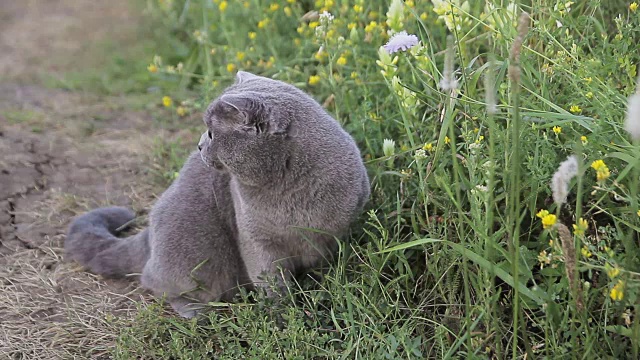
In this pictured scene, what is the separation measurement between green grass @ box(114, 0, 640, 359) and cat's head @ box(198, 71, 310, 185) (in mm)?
415

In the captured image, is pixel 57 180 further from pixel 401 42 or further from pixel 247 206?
pixel 401 42

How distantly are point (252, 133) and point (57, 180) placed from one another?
1.67 metres

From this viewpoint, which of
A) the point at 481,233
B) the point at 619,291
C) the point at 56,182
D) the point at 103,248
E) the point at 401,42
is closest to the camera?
the point at 619,291

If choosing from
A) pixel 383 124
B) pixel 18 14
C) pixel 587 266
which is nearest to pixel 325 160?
pixel 383 124

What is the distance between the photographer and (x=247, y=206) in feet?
8.30

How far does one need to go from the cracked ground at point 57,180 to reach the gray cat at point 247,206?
17cm

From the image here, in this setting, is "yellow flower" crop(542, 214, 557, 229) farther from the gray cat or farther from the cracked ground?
the cracked ground

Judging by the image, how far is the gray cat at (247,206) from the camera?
2385 millimetres

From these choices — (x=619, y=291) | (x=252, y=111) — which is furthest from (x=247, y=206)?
(x=619, y=291)

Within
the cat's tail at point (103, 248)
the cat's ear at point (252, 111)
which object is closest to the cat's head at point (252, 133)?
the cat's ear at point (252, 111)

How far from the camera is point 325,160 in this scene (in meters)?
2.43

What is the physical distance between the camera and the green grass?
203 cm

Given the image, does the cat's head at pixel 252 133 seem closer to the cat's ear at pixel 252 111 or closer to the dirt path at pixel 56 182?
the cat's ear at pixel 252 111

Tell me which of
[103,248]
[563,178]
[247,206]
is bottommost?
[103,248]
